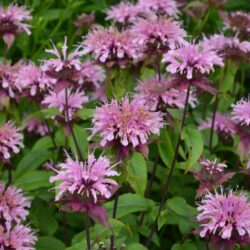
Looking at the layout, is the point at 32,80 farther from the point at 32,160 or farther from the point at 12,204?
the point at 12,204

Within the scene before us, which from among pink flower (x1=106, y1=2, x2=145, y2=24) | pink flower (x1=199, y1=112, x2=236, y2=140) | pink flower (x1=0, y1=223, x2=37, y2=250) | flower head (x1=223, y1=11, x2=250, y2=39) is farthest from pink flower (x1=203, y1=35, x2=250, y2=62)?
pink flower (x1=0, y1=223, x2=37, y2=250)

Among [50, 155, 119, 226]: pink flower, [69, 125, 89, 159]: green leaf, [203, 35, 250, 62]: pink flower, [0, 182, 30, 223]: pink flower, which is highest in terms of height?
[203, 35, 250, 62]: pink flower

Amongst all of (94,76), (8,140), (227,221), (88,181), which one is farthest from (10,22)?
(227,221)

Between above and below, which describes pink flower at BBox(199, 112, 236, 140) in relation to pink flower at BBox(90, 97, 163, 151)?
below

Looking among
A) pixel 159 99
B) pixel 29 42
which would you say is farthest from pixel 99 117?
pixel 29 42

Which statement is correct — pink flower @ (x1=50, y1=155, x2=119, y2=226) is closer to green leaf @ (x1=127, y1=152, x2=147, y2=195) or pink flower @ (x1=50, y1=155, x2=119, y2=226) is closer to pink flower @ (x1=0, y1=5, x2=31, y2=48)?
green leaf @ (x1=127, y1=152, x2=147, y2=195)
